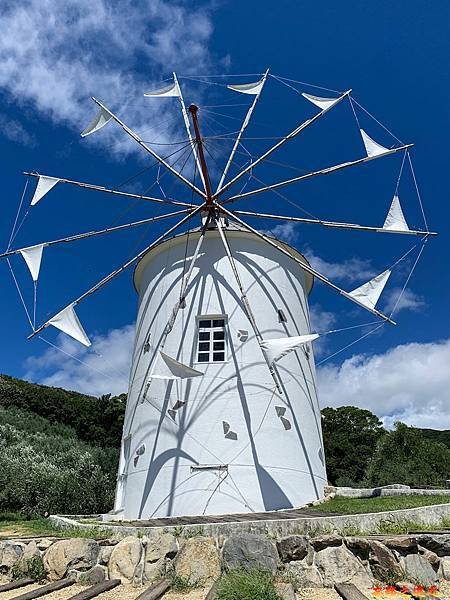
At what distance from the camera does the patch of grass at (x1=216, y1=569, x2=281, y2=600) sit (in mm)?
5414

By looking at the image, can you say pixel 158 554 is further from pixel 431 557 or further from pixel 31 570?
pixel 431 557

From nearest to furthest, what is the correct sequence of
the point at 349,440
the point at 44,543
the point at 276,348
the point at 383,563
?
the point at 383,563, the point at 44,543, the point at 276,348, the point at 349,440

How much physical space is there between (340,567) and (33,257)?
12.4 meters

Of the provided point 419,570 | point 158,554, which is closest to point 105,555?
point 158,554

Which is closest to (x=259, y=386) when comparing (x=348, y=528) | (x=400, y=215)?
(x=348, y=528)

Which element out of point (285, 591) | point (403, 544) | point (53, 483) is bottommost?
point (285, 591)

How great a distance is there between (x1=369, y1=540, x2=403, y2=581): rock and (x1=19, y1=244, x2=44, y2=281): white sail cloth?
11963 millimetres

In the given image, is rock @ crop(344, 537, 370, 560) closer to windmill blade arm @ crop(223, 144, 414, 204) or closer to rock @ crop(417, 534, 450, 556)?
rock @ crop(417, 534, 450, 556)

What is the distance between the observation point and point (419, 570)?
21.0 ft

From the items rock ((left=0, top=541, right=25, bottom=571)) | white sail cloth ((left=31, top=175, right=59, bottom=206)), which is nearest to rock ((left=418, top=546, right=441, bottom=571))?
rock ((left=0, top=541, right=25, bottom=571))

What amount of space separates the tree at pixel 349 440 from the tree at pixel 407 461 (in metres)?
3.39

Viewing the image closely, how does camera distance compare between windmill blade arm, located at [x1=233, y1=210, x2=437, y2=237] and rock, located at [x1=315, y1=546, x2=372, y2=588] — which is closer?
rock, located at [x1=315, y1=546, x2=372, y2=588]

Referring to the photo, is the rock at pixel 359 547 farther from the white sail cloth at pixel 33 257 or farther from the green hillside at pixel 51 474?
the green hillside at pixel 51 474

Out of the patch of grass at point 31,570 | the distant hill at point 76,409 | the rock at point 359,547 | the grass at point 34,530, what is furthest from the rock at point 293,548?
the distant hill at point 76,409
